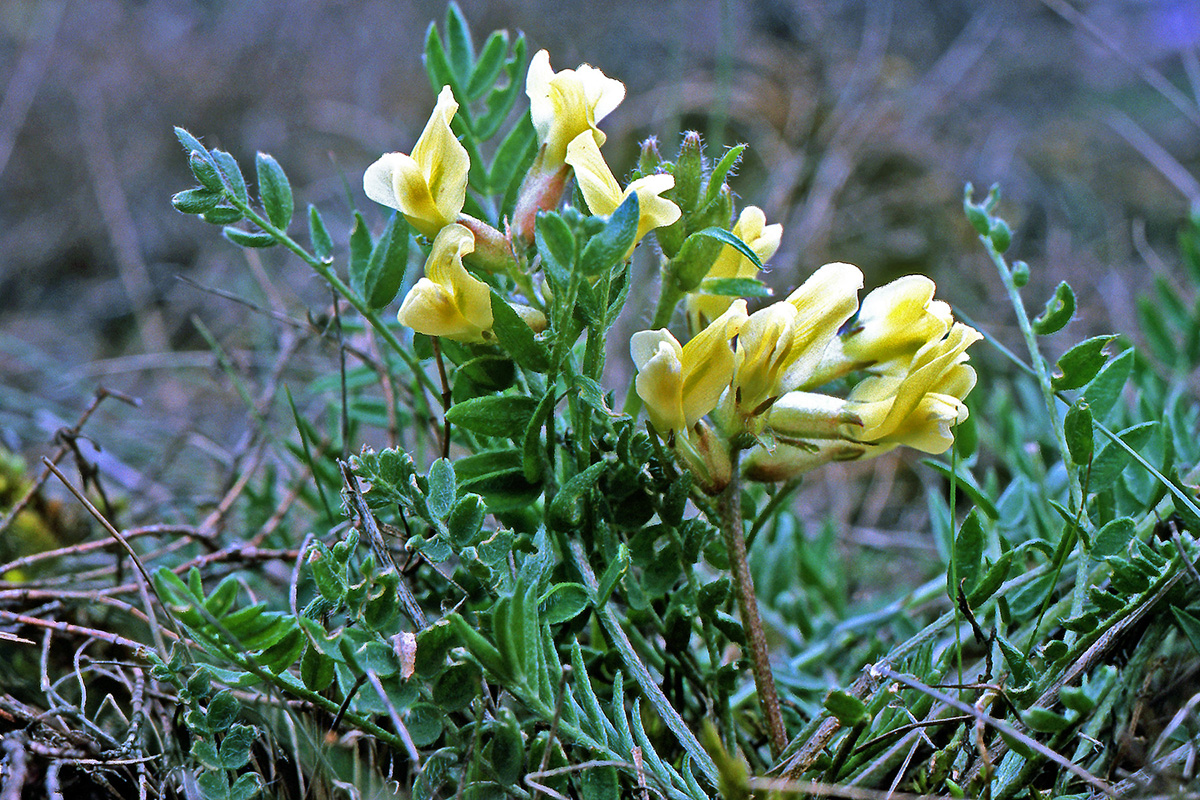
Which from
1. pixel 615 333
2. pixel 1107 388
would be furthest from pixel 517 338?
pixel 615 333

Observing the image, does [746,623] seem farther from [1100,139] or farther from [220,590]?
[1100,139]

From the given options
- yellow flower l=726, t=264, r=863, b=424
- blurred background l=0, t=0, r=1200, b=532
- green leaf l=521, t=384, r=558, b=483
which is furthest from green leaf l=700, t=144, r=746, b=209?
blurred background l=0, t=0, r=1200, b=532

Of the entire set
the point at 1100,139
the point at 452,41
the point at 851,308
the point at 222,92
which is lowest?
the point at 851,308

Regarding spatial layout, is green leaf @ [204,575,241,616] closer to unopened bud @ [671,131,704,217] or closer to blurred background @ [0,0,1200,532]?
unopened bud @ [671,131,704,217]

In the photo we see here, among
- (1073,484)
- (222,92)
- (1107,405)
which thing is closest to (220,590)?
(1073,484)

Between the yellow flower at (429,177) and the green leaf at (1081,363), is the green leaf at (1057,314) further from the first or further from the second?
the yellow flower at (429,177)
